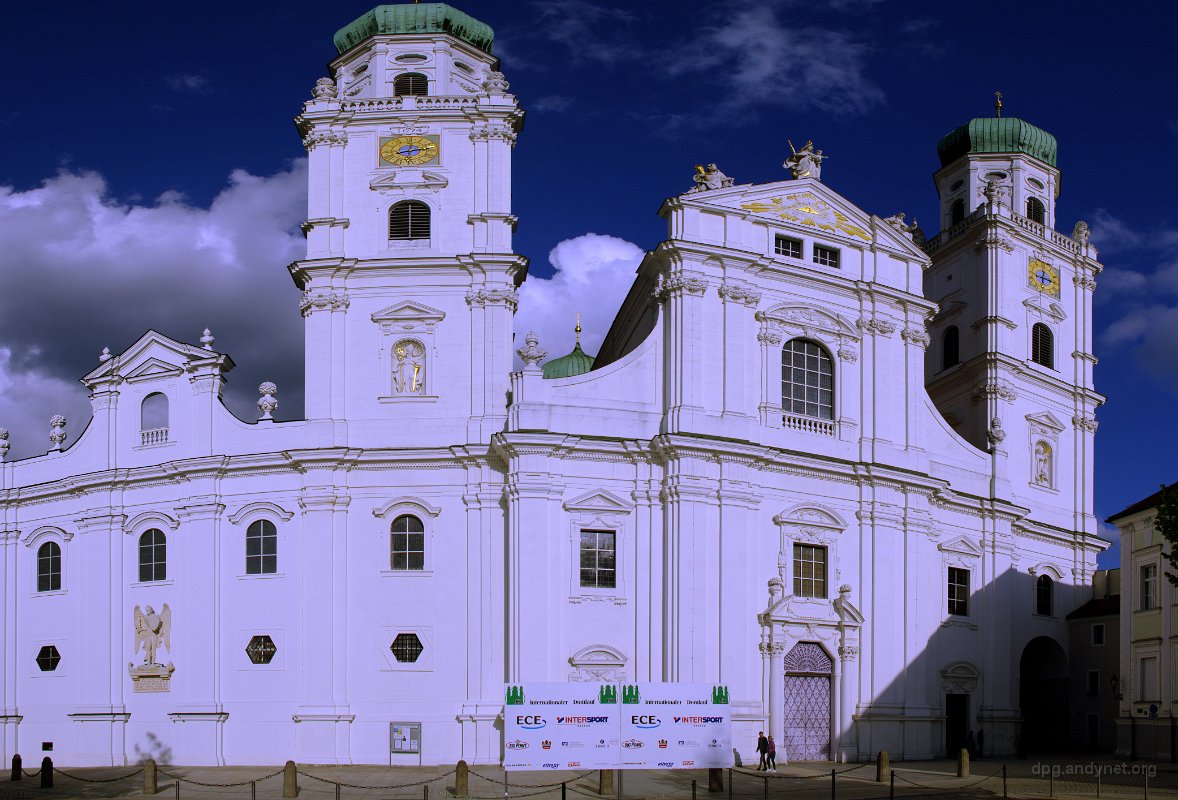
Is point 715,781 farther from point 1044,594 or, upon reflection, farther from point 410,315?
point 1044,594

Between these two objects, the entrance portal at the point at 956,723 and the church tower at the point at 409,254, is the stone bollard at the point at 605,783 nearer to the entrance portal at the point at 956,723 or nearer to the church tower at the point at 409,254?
the church tower at the point at 409,254

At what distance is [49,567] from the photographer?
4575 centimetres

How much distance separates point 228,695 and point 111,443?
927cm

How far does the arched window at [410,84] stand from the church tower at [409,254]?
44mm

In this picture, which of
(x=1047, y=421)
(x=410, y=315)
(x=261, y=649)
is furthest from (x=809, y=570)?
(x=261, y=649)

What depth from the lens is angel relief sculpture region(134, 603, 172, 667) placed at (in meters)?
42.3

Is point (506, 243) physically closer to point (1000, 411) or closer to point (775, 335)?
point (775, 335)

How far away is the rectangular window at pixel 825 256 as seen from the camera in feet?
145

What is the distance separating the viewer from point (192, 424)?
142 feet

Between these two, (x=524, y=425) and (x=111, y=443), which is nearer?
(x=524, y=425)

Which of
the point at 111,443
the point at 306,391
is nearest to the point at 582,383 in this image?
the point at 306,391

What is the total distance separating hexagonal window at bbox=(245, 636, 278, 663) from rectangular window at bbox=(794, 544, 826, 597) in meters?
15.2

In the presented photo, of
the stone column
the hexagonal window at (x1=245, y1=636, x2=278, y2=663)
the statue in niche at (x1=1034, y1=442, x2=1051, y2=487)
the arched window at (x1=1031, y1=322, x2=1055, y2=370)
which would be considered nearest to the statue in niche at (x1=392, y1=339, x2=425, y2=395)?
the stone column

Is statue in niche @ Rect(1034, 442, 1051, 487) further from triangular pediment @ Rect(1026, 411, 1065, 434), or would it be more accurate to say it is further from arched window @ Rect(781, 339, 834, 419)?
arched window @ Rect(781, 339, 834, 419)
